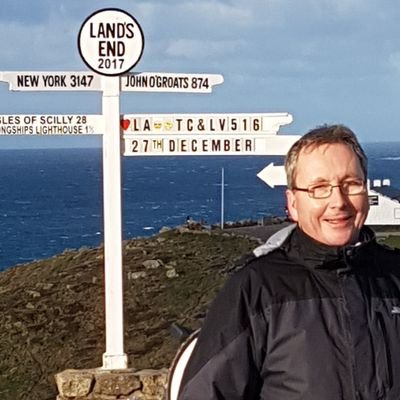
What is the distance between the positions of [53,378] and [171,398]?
13.8ft

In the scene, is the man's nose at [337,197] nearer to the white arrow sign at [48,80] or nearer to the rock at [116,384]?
the rock at [116,384]

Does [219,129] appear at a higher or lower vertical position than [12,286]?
higher

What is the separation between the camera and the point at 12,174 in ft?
490

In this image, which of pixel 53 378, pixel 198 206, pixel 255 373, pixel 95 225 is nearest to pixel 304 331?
pixel 255 373

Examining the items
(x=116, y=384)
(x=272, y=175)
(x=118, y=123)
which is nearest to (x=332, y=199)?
(x=272, y=175)

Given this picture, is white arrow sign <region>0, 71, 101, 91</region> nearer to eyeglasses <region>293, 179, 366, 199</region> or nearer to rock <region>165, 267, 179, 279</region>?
rock <region>165, 267, 179, 279</region>

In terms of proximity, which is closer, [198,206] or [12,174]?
[198,206]

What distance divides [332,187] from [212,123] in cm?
423

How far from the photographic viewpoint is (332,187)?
2783 mm

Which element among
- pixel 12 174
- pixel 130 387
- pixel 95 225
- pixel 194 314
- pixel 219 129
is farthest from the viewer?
pixel 12 174

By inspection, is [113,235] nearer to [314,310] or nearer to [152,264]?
[152,264]

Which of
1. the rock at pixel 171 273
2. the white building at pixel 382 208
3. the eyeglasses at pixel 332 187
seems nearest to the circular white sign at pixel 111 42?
the white building at pixel 382 208

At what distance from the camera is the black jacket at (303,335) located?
2.67m

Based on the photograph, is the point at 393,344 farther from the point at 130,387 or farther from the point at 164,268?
the point at 164,268
